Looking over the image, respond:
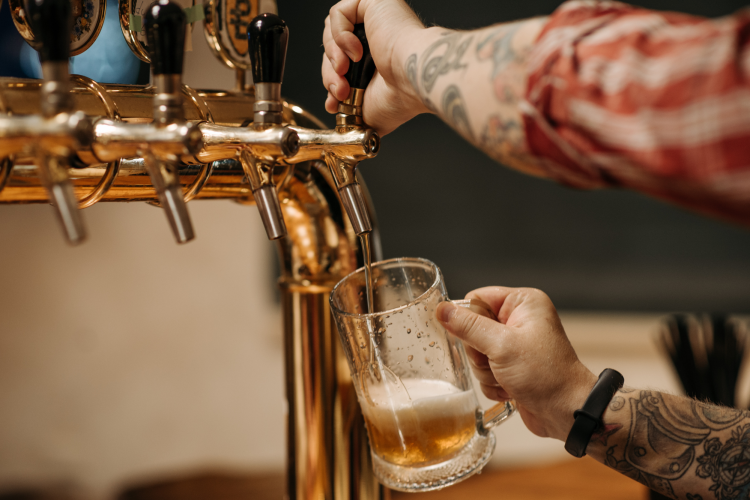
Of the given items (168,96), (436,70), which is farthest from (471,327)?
(168,96)

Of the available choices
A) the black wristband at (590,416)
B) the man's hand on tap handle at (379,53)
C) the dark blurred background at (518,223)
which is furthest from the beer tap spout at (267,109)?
the dark blurred background at (518,223)

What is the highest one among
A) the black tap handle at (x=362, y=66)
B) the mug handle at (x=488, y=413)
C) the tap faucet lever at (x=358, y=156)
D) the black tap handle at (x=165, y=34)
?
the black tap handle at (x=165, y=34)

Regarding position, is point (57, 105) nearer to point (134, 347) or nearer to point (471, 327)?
point (471, 327)

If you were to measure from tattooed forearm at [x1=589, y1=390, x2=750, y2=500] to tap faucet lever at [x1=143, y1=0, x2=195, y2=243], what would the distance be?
598 millimetres

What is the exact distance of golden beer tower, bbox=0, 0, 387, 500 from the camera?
0.47m

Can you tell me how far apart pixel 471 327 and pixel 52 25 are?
50 centimetres

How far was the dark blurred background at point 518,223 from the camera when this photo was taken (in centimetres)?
227

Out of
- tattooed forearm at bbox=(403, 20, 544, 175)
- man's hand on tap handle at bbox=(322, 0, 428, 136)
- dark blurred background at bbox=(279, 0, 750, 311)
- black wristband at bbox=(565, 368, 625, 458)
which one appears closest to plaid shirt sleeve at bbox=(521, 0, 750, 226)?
tattooed forearm at bbox=(403, 20, 544, 175)

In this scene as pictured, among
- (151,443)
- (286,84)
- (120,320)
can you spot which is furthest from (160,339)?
(286,84)

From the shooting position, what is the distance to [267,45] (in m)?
0.60

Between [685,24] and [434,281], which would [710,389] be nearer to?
[434,281]

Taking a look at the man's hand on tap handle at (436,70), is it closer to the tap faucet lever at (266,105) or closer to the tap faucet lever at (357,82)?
the tap faucet lever at (357,82)

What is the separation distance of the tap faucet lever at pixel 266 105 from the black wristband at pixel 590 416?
18.0 inches

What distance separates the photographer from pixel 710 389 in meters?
1.35
